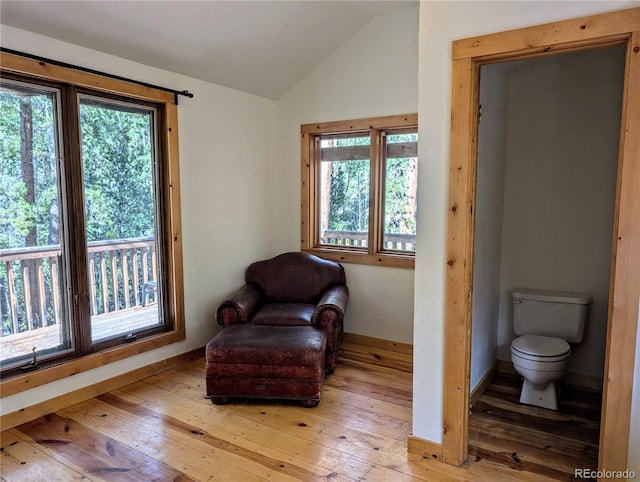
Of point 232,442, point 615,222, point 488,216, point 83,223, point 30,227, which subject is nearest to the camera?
point 615,222

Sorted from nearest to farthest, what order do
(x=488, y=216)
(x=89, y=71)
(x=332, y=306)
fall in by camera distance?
(x=89, y=71) → (x=488, y=216) → (x=332, y=306)

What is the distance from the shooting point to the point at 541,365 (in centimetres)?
273

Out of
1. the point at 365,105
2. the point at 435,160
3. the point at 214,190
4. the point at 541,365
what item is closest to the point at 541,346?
the point at 541,365

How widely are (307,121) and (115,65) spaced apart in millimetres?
1769

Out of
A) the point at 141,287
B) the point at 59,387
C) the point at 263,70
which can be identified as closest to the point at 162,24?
the point at 263,70

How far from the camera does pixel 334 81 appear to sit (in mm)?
3941

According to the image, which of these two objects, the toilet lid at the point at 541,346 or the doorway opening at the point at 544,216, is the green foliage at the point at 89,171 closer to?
the doorway opening at the point at 544,216

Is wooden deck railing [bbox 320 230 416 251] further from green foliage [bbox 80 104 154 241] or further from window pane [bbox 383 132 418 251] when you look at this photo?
green foliage [bbox 80 104 154 241]

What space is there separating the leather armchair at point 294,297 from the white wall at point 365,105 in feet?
1.01

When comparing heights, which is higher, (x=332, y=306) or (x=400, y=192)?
(x=400, y=192)

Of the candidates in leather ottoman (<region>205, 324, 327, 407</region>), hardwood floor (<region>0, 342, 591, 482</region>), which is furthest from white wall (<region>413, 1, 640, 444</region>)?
leather ottoman (<region>205, 324, 327, 407</region>)

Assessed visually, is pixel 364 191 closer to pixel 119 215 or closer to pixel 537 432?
pixel 119 215

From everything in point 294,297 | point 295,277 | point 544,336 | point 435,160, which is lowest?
point 544,336

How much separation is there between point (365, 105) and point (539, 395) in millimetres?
2696
